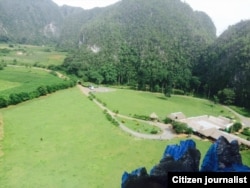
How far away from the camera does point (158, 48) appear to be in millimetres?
105812

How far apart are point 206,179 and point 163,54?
9225 centimetres

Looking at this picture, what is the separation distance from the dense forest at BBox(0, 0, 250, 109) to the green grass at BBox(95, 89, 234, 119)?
3.46 meters

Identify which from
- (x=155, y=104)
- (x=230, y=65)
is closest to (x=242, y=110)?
(x=155, y=104)

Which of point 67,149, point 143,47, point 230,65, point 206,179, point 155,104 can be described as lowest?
point 67,149

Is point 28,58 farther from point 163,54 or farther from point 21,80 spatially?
point 163,54

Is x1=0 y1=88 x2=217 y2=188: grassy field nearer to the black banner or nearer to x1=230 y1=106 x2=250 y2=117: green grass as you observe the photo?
the black banner

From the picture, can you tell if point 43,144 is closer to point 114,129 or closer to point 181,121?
point 114,129

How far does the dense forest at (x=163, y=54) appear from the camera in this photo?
78.5 meters

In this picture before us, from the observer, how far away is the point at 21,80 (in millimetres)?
72812

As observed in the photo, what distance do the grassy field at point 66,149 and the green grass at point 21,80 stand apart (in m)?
9.60

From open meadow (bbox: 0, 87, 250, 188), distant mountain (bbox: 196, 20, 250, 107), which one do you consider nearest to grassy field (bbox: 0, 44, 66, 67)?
distant mountain (bbox: 196, 20, 250, 107)

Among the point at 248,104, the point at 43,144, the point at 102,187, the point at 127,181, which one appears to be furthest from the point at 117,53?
the point at 127,181

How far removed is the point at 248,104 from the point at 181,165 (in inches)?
2170

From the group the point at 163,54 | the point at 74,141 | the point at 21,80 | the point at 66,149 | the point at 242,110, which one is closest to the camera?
the point at 66,149
